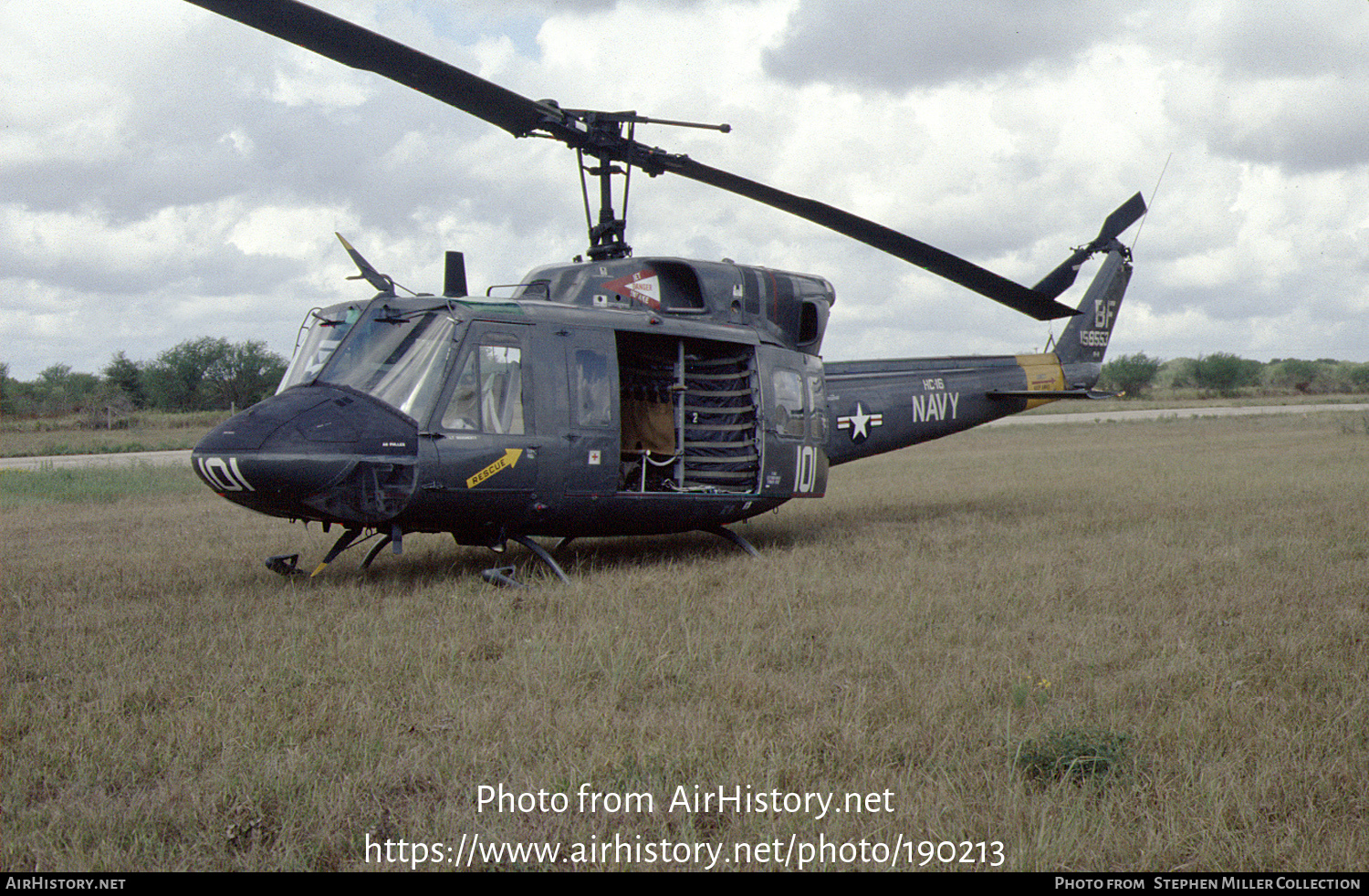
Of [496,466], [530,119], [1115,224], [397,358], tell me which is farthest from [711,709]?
[1115,224]

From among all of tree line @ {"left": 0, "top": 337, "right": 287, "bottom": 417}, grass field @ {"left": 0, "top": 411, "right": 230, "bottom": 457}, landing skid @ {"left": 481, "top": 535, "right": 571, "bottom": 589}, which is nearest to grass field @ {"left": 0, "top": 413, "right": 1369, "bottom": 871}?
landing skid @ {"left": 481, "top": 535, "right": 571, "bottom": 589}

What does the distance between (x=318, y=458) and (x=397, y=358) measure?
104 centimetres

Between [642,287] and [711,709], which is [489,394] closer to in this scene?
[642,287]

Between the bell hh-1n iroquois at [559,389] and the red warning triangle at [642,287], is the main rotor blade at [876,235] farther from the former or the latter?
the red warning triangle at [642,287]

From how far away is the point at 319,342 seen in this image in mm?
7961

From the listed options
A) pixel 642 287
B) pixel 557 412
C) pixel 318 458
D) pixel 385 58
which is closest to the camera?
pixel 385 58

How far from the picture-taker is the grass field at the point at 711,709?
3402 mm

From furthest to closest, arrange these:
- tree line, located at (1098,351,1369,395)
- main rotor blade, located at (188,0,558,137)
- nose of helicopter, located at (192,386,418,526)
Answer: tree line, located at (1098,351,1369,395)
nose of helicopter, located at (192,386,418,526)
main rotor blade, located at (188,0,558,137)

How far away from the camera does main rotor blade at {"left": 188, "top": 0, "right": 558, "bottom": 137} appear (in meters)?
5.58

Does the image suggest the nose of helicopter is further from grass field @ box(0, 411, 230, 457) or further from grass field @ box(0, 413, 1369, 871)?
grass field @ box(0, 411, 230, 457)

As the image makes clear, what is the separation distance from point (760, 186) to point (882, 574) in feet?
11.8

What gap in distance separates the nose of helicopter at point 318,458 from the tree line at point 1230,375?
2886 inches

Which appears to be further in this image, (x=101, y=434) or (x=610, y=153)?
(x=101, y=434)

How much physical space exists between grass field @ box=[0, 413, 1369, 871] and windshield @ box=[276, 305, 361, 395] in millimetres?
1671
